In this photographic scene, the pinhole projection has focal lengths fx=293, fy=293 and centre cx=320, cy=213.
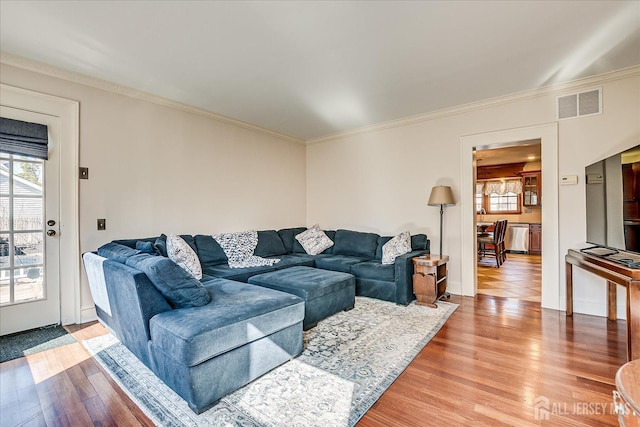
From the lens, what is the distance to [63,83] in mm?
2961

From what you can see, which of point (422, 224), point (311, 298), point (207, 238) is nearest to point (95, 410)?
point (311, 298)

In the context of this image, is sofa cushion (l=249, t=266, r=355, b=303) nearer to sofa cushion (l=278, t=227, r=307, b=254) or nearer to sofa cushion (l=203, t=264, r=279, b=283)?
sofa cushion (l=203, t=264, r=279, b=283)

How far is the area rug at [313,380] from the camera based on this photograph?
163 centimetres

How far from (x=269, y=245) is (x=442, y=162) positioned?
9.23ft

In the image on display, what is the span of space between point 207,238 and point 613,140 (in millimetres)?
4760

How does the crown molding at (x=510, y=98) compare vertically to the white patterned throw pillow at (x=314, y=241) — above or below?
above

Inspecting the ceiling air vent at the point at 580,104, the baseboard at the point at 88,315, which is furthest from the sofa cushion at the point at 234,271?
the ceiling air vent at the point at 580,104

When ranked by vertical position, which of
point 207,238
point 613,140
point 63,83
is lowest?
point 207,238

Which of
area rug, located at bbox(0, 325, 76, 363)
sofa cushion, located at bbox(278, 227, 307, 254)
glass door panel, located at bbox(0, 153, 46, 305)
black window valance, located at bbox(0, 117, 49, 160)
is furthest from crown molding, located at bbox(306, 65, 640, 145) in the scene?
area rug, located at bbox(0, 325, 76, 363)

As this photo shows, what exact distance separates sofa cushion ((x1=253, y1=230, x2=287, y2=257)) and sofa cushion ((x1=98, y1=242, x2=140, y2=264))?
187 centimetres

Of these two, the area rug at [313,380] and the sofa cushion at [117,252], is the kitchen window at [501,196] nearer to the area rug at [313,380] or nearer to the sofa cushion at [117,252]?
the area rug at [313,380]

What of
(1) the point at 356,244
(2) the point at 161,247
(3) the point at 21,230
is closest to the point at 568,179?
(1) the point at 356,244

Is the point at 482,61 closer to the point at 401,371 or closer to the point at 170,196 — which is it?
the point at 401,371

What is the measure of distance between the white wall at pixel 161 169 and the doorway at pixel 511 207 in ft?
14.6
